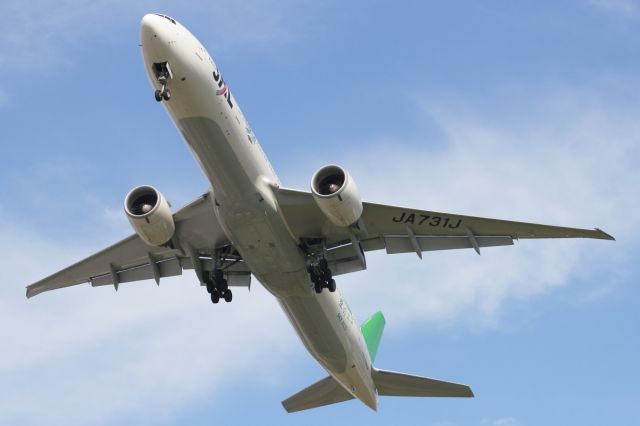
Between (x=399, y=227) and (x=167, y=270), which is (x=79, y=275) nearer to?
(x=167, y=270)

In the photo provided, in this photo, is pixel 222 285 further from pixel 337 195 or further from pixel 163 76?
pixel 163 76

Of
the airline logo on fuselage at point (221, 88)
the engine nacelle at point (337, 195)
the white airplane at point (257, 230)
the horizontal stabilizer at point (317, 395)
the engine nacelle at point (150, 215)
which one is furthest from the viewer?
Answer: the horizontal stabilizer at point (317, 395)

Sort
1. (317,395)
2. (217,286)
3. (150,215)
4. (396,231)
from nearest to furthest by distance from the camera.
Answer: (150,215)
(396,231)
(217,286)
(317,395)

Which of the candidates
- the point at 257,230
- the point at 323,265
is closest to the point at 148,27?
the point at 257,230

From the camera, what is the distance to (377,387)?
2839 centimetres

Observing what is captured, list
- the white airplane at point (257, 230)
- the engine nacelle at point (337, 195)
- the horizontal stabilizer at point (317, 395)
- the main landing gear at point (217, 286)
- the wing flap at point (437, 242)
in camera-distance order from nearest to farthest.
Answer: the white airplane at point (257, 230)
the engine nacelle at point (337, 195)
the wing flap at point (437, 242)
the main landing gear at point (217, 286)
the horizontal stabilizer at point (317, 395)

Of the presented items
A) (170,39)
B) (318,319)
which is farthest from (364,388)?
(170,39)

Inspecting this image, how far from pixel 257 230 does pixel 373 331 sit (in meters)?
9.70

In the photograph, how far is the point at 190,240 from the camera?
2391 cm

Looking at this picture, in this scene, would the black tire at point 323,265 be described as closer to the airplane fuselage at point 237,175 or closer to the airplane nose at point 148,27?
the airplane fuselage at point 237,175

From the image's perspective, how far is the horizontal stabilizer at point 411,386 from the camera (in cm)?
2739

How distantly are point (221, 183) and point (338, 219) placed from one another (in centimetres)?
275

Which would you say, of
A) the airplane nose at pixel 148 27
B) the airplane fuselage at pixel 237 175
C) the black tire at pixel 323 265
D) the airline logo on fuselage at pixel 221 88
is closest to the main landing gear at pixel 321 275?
the black tire at pixel 323 265

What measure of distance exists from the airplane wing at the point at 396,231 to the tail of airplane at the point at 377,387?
5023mm
